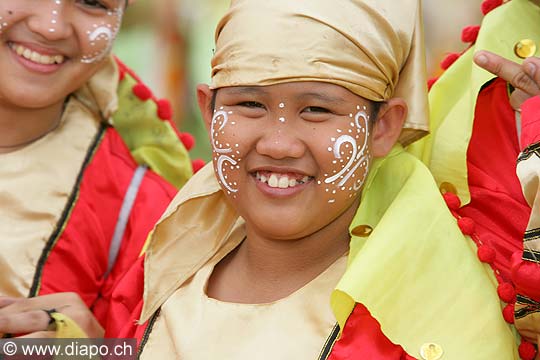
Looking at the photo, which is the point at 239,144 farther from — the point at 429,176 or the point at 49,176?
the point at 49,176

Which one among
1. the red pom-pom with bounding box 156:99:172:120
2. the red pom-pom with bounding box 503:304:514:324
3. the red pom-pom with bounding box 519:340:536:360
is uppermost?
the red pom-pom with bounding box 156:99:172:120

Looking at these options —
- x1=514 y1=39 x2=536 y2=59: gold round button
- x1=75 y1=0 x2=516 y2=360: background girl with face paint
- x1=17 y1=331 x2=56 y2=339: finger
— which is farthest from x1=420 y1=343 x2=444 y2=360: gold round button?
x1=17 y1=331 x2=56 y2=339: finger

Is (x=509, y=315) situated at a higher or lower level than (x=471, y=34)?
lower

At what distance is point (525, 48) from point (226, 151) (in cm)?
78

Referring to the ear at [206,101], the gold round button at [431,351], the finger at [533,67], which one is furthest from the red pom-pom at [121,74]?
the gold round button at [431,351]

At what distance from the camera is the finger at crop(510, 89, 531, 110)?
2656 millimetres

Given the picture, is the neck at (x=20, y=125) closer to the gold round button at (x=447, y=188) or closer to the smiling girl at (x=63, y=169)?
the smiling girl at (x=63, y=169)

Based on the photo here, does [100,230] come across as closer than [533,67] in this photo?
No

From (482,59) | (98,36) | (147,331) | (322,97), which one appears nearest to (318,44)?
(322,97)

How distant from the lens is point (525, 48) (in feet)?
9.00

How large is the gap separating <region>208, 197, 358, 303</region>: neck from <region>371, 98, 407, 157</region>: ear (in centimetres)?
15

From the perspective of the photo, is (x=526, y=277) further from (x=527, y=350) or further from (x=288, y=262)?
(x=288, y=262)

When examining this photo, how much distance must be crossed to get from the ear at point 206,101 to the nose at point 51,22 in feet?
1.79

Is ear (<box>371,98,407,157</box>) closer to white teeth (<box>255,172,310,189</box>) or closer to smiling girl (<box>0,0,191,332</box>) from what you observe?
white teeth (<box>255,172,310,189</box>)
